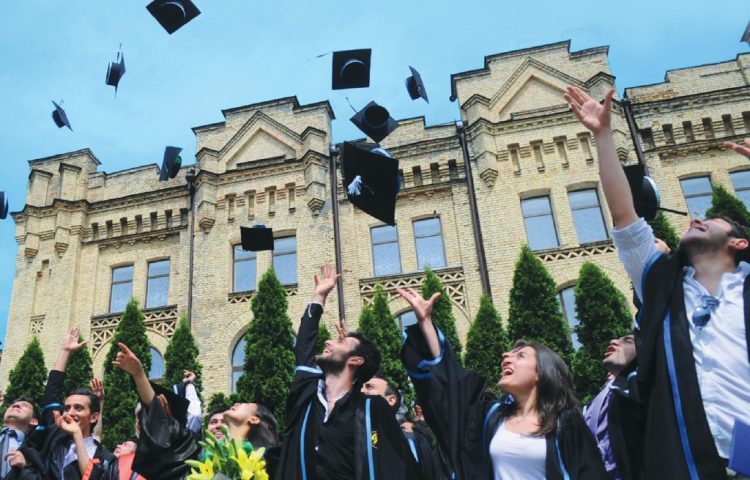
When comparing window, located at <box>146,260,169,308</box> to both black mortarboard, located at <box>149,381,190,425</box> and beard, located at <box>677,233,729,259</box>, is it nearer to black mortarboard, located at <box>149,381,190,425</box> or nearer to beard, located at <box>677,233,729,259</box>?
black mortarboard, located at <box>149,381,190,425</box>

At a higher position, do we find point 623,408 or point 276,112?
point 276,112

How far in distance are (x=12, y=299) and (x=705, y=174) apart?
65.1ft

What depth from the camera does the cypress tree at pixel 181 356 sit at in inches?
623

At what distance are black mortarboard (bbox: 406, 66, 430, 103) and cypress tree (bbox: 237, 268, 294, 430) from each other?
5956mm

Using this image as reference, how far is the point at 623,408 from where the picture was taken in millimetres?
3260

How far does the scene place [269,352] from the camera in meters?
14.8

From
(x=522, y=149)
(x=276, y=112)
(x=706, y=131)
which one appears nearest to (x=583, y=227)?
(x=522, y=149)

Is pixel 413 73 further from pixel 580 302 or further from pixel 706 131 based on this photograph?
pixel 706 131

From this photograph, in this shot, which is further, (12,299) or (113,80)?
(12,299)

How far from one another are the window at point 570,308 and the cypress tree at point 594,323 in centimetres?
137

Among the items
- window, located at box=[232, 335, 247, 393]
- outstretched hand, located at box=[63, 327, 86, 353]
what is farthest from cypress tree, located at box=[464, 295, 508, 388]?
outstretched hand, located at box=[63, 327, 86, 353]

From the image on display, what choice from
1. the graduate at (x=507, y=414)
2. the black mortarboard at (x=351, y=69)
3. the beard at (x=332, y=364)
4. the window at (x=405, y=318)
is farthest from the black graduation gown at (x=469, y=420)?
the window at (x=405, y=318)

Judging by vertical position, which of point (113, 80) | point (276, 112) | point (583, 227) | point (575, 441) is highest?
point (276, 112)

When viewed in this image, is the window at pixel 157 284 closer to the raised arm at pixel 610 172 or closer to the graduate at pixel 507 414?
the graduate at pixel 507 414
